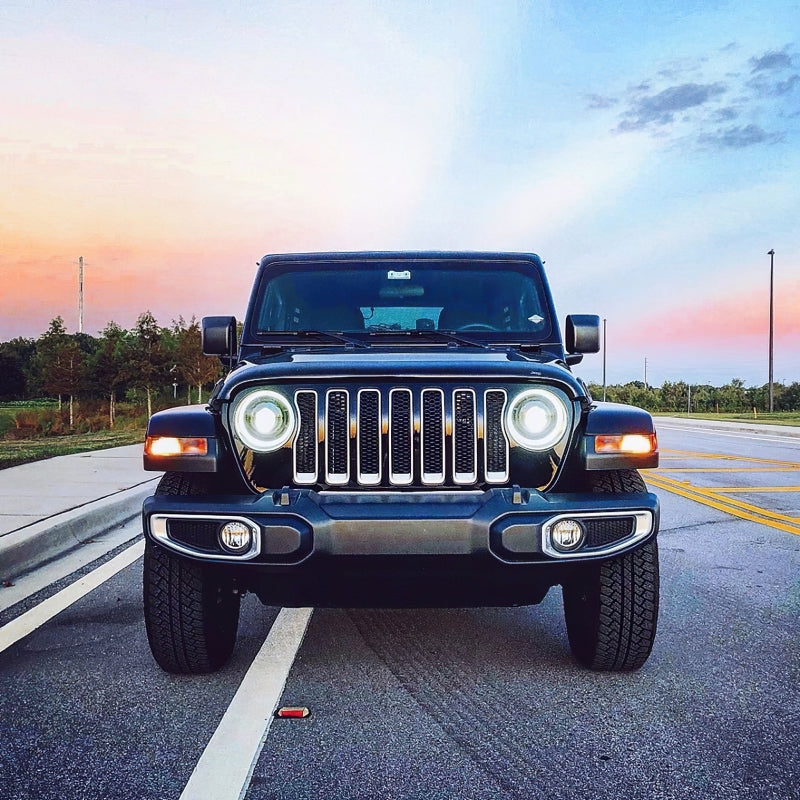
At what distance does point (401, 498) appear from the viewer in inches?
129

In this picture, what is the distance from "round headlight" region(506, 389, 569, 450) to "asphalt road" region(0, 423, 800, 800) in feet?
3.47

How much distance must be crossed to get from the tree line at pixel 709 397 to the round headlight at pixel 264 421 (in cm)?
6293

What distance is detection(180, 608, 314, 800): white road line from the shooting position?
2.65 m

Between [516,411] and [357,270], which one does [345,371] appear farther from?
[357,270]

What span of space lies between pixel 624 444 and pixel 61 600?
358 cm

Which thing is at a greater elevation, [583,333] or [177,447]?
[583,333]

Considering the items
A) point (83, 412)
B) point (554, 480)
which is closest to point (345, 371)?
point (554, 480)

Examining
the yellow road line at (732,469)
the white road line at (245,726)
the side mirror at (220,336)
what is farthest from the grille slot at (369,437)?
the yellow road line at (732,469)

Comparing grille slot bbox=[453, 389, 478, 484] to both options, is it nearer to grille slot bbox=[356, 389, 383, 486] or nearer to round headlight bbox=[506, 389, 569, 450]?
round headlight bbox=[506, 389, 569, 450]

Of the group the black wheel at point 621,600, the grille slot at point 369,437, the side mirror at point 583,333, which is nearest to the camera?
the grille slot at point 369,437

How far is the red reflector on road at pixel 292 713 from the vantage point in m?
3.23

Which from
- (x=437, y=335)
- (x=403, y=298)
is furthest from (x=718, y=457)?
(x=437, y=335)

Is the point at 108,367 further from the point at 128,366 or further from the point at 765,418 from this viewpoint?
the point at 765,418

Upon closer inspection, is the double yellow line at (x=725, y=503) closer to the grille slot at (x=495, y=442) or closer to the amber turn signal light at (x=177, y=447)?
the grille slot at (x=495, y=442)
